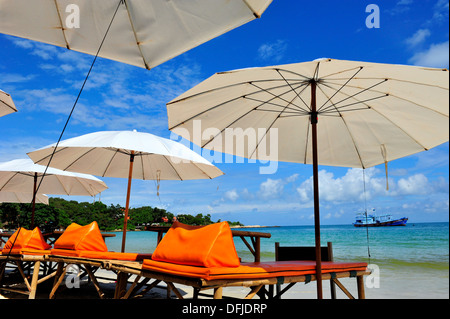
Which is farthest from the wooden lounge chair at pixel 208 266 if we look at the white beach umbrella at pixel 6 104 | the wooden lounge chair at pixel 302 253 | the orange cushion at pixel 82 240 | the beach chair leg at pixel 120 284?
the white beach umbrella at pixel 6 104

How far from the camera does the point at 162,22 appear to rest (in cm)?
291

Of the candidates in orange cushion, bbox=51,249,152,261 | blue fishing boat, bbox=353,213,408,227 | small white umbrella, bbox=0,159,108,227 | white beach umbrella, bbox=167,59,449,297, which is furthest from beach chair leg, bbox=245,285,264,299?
blue fishing boat, bbox=353,213,408,227

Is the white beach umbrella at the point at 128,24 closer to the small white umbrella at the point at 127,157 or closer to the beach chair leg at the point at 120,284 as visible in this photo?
the small white umbrella at the point at 127,157

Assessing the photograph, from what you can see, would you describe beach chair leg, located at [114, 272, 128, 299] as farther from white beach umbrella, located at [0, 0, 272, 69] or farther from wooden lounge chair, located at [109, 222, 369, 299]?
white beach umbrella, located at [0, 0, 272, 69]

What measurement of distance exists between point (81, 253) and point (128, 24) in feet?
9.92

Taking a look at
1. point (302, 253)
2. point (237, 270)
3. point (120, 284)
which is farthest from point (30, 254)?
point (302, 253)

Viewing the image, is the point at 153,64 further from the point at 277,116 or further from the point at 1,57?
the point at 1,57

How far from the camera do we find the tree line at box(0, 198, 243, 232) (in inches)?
1810

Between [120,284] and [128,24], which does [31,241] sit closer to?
[120,284]

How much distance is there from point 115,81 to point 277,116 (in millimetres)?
5099

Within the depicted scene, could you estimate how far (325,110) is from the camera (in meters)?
4.29

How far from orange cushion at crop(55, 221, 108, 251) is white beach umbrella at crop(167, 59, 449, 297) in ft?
6.21
